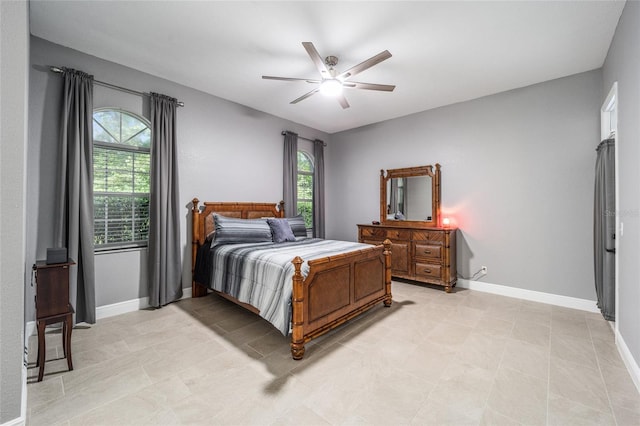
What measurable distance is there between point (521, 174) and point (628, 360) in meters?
2.46

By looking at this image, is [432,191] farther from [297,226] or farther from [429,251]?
[297,226]

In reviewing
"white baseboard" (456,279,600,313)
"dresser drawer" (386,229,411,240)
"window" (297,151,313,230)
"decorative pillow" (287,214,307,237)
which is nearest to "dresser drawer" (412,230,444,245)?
"dresser drawer" (386,229,411,240)

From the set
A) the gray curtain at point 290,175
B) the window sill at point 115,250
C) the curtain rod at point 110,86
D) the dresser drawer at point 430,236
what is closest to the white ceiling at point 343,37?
the curtain rod at point 110,86

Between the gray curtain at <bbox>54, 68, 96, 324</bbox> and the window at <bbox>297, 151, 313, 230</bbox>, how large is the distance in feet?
11.3

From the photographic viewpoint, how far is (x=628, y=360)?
2168 millimetres

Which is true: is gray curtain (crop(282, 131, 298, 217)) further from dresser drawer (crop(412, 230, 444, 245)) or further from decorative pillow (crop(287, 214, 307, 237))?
dresser drawer (crop(412, 230, 444, 245))

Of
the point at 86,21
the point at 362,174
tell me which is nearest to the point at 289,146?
the point at 362,174

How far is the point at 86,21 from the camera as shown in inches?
101

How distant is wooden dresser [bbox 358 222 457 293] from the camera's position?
4.15m

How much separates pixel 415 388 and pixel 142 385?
1.95 m

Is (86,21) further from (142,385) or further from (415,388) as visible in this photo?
(415,388)

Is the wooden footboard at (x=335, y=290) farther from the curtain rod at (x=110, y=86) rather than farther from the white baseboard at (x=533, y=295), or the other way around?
the curtain rod at (x=110, y=86)

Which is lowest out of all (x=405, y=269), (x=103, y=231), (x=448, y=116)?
(x=405, y=269)

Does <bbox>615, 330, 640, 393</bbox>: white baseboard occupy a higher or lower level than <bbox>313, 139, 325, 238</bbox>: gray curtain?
lower
